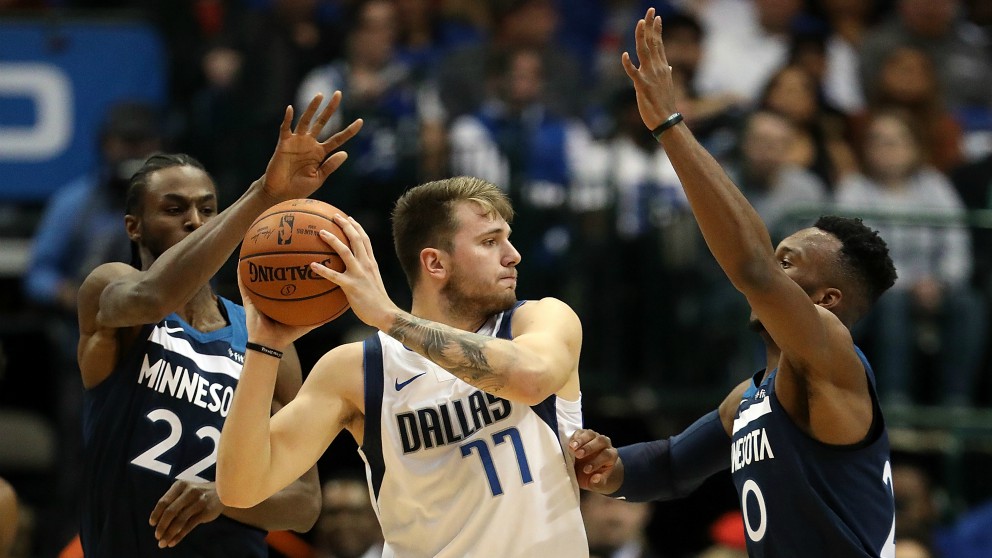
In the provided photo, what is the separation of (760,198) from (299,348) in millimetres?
3419

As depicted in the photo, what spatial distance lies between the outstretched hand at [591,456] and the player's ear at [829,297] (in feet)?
3.15

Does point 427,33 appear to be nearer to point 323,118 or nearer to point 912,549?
point 912,549

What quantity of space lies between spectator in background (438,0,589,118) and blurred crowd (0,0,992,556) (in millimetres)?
20

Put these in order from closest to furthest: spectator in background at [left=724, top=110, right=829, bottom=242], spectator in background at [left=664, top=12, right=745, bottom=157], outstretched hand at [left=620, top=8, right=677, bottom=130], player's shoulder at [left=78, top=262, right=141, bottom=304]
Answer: outstretched hand at [left=620, top=8, right=677, bottom=130]
player's shoulder at [left=78, top=262, right=141, bottom=304]
spectator in background at [left=724, top=110, right=829, bottom=242]
spectator in background at [left=664, top=12, right=745, bottom=157]

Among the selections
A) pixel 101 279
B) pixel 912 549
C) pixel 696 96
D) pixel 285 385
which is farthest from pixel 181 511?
pixel 696 96

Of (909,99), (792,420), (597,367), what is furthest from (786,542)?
(909,99)

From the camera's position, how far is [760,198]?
10062mm

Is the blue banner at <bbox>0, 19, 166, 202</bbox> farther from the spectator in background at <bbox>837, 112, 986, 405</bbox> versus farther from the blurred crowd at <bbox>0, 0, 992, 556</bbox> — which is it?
the spectator in background at <bbox>837, 112, 986, 405</bbox>

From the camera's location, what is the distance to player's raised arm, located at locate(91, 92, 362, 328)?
524 cm

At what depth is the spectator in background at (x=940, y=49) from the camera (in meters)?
12.3

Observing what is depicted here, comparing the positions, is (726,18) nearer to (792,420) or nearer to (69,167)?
(69,167)

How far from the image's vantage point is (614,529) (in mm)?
9703

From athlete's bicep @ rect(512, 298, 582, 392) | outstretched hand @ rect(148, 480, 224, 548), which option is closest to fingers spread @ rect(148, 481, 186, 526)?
outstretched hand @ rect(148, 480, 224, 548)

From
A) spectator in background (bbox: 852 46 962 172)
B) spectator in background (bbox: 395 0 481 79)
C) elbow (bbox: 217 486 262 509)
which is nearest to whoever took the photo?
elbow (bbox: 217 486 262 509)
